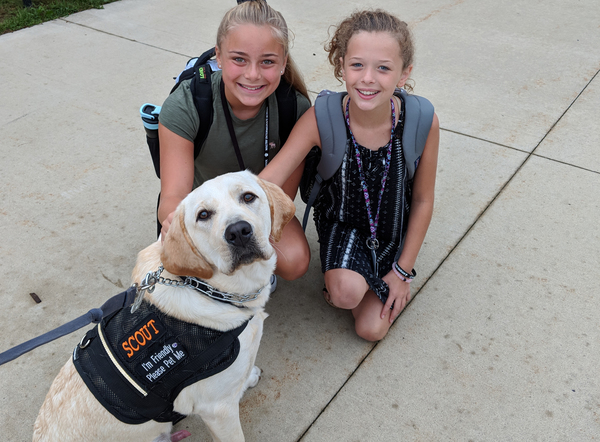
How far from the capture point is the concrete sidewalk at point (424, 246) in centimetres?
236

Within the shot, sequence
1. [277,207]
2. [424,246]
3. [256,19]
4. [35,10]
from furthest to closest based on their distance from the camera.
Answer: [35,10], [424,246], [256,19], [277,207]

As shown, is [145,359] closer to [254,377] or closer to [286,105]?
[254,377]

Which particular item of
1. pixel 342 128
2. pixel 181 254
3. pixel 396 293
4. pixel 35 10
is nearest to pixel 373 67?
pixel 342 128

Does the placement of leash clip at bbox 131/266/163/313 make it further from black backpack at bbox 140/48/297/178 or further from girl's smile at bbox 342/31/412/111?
girl's smile at bbox 342/31/412/111

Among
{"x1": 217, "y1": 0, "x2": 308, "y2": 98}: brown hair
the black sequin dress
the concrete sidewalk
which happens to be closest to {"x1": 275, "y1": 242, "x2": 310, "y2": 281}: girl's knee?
the black sequin dress

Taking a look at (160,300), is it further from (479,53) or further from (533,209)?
(479,53)

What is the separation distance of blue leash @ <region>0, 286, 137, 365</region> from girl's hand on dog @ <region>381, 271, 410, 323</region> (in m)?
1.35

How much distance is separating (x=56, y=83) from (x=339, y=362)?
402 cm

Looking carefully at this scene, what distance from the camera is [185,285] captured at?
6.17 ft

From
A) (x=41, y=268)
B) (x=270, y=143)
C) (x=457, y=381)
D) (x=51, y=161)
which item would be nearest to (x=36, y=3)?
(x=51, y=161)

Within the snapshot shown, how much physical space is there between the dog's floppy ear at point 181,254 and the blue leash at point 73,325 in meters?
0.27

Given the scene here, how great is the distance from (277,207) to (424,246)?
5.15ft

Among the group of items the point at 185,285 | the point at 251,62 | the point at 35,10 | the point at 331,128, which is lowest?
the point at 35,10

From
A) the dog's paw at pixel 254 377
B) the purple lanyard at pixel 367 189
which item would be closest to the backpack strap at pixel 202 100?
the purple lanyard at pixel 367 189
